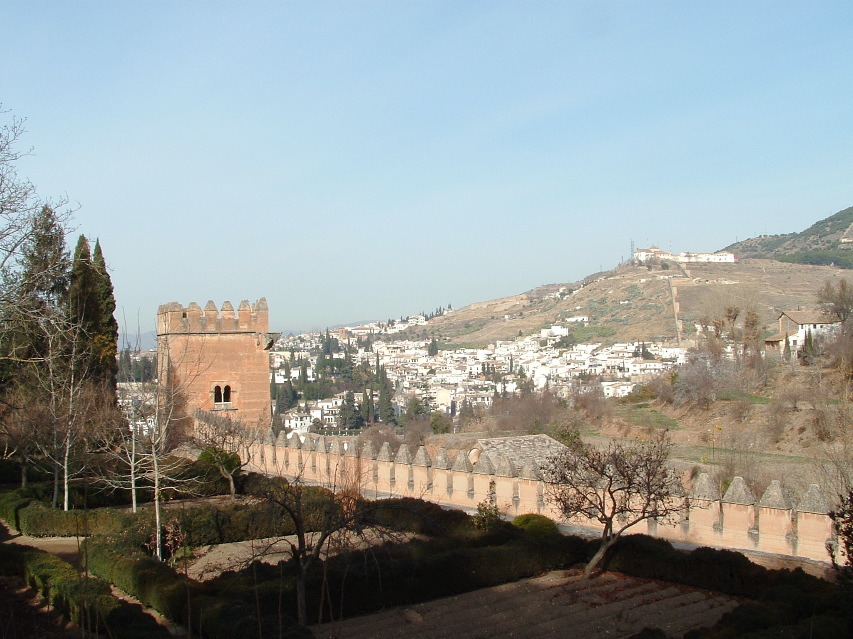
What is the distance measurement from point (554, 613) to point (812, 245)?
564 ft

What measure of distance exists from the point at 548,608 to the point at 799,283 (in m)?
119

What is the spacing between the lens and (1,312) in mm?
11469

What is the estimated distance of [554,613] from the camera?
10930mm

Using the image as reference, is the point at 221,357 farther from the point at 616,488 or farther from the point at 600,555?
the point at 600,555

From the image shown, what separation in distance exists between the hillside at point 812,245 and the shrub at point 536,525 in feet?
435

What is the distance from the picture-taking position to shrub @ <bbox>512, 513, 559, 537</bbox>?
14.2m

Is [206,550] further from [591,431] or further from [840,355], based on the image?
[840,355]

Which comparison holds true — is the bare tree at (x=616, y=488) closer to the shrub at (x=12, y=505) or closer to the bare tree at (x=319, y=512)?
the bare tree at (x=319, y=512)

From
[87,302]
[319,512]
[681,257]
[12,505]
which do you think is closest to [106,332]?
[87,302]

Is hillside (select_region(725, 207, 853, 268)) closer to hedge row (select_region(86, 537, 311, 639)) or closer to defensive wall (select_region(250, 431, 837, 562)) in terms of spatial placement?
defensive wall (select_region(250, 431, 837, 562))

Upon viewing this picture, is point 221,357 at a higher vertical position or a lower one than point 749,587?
higher

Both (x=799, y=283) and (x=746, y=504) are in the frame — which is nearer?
(x=746, y=504)

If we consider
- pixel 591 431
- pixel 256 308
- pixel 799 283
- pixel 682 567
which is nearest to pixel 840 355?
pixel 591 431

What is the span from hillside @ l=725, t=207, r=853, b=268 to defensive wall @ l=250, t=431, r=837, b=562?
129794 mm
